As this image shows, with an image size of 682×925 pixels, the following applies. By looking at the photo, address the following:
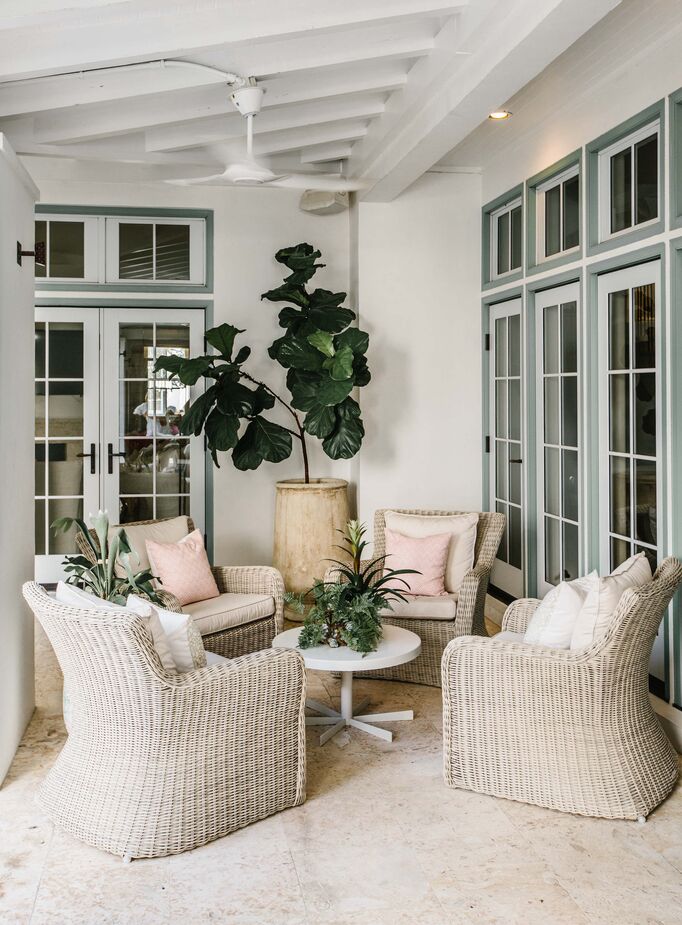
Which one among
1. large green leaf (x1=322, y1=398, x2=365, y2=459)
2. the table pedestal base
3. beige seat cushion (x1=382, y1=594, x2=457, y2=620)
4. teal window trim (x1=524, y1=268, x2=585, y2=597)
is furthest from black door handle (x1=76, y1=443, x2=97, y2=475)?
teal window trim (x1=524, y1=268, x2=585, y2=597)

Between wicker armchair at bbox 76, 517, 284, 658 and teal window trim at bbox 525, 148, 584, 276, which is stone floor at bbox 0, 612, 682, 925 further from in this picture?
teal window trim at bbox 525, 148, 584, 276

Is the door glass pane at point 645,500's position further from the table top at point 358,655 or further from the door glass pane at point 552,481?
the table top at point 358,655

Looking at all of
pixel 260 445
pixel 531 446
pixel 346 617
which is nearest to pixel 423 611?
pixel 346 617

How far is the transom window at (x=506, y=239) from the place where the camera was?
539cm

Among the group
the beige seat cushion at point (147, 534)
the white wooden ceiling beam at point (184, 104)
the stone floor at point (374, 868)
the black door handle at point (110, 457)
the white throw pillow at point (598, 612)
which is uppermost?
the white wooden ceiling beam at point (184, 104)

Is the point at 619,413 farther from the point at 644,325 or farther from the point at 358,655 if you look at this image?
the point at 358,655

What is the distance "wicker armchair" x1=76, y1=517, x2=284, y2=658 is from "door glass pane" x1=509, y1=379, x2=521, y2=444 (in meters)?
1.87

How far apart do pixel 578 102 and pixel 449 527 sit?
2.36 m

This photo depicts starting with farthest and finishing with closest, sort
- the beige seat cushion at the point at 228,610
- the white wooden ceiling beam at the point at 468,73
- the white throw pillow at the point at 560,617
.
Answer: the beige seat cushion at the point at 228,610, the white throw pillow at the point at 560,617, the white wooden ceiling beam at the point at 468,73

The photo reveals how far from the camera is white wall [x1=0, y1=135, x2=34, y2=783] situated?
10.9ft

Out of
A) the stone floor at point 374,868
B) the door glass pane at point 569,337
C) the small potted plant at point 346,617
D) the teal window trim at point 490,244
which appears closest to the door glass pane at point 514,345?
the teal window trim at point 490,244

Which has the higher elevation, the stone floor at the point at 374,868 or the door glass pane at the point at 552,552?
the door glass pane at the point at 552,552

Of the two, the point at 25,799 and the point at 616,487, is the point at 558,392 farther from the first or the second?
the point at 25,799

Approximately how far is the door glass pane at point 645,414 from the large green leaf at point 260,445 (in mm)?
2299
